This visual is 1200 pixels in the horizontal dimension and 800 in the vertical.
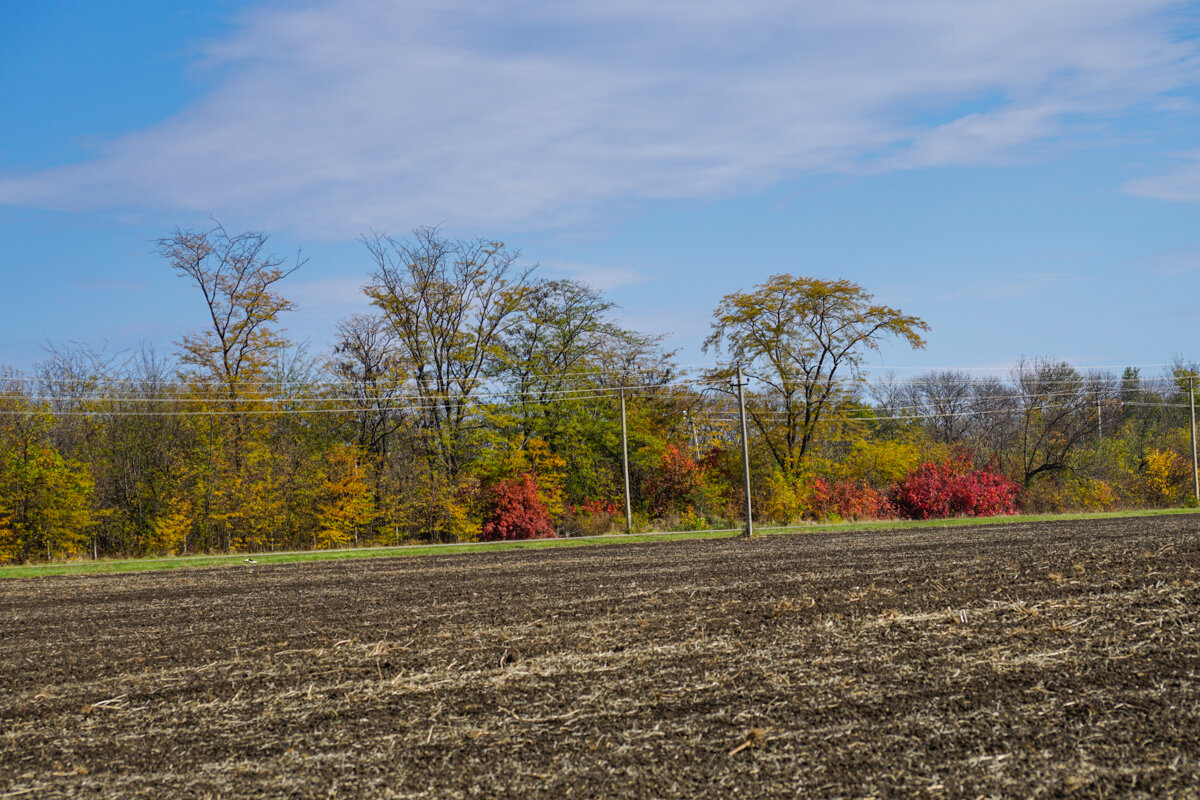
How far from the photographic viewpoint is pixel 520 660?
8.85 m

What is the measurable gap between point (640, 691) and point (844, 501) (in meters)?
32.3

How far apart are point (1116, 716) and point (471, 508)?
31.1 metres

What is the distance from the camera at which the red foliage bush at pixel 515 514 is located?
3544 centimetres

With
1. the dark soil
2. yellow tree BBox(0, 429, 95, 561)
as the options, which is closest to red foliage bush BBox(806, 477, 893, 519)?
the dark soil

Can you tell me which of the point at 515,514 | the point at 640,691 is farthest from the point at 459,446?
the point at 640,691

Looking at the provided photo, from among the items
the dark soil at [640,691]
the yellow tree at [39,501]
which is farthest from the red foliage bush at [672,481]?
the dark soil at [640,691]

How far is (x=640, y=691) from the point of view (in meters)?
7.40

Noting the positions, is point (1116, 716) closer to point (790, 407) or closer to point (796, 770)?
point (796, 770)

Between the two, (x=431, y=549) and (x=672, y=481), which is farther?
(x=672, y=481)

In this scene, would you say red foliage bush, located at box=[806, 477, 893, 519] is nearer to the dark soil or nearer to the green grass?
the green grass

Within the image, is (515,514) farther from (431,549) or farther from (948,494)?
(948,494)

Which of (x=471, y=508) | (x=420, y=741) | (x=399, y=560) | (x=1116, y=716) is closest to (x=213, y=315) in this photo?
(x=471, y=508)

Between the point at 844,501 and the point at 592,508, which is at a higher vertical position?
the point at 592,508

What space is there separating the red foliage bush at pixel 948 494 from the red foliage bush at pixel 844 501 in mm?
1361
